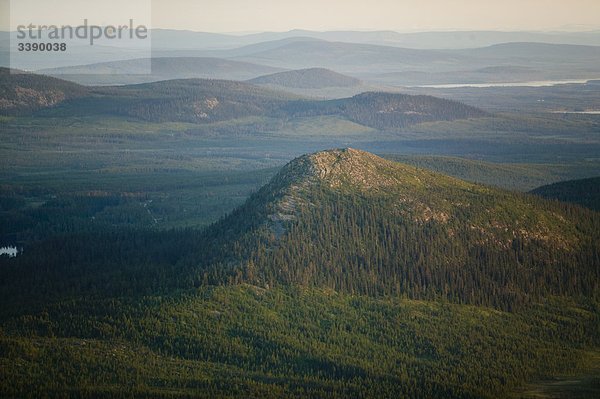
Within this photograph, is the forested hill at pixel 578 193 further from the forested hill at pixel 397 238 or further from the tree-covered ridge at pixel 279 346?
the tree-covered ridge at pixel 279 346

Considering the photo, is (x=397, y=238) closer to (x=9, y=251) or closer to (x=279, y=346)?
(x=279, y=346)

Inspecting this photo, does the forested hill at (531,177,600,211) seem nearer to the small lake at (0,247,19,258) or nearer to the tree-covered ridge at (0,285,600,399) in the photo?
the tree-covered ridge at (0,285,600,399)

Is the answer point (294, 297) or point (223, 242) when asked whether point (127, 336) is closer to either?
point (294, 297)

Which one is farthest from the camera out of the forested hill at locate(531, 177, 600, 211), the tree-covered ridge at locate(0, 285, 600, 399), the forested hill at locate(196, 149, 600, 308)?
the forested hill at locate(531, 177, 600, 211)

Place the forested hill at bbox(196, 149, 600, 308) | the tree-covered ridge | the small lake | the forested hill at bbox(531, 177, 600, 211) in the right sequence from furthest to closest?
the forested hill at bbox(531, 177, 600, 211) → the small lake → the forested hill at bbox(196, 149, 600, 308) → the tree-covered ridge

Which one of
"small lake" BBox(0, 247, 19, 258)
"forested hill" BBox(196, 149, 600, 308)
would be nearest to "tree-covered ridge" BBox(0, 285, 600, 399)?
"forested hill" BBox(196, 149, 600, 308)

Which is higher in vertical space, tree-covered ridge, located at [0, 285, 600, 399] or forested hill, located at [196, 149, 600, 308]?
forested hill, located at [196, 149, 600, 308]

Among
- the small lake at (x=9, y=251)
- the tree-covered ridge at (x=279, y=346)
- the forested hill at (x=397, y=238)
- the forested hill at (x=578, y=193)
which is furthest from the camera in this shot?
the forested hill at (x=578, y=193)

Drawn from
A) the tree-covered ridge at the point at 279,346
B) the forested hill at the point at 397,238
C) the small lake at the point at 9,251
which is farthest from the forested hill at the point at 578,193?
the small lake at the point at 9,251
